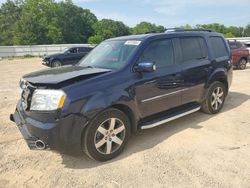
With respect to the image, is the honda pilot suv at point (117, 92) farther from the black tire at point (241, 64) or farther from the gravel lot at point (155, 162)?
the black tire at point (241, 64)

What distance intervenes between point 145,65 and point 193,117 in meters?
2.18

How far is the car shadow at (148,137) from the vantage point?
3.87 metres

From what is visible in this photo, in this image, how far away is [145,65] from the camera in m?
4.04

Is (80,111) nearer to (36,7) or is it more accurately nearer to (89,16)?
(36,7)

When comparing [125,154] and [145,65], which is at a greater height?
[145,65]

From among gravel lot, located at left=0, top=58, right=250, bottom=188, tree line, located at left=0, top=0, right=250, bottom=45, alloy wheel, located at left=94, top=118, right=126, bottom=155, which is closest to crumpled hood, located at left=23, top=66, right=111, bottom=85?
alloy wheel, located at left=94, top=118, right=126, bottom=155

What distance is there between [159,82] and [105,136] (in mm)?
1322

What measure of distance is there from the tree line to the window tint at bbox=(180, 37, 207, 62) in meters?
53.8

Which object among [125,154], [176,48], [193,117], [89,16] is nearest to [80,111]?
[125,154]

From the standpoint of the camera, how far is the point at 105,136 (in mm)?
3824

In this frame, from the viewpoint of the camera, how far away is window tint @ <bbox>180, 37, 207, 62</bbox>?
5.06 metres

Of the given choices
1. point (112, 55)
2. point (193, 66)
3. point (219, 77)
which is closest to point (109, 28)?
point (219, 77)

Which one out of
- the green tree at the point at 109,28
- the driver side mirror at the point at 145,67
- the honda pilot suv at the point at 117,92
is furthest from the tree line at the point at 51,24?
the driver side mirror at the point at 145,67

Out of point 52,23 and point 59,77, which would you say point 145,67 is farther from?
point 52,23
